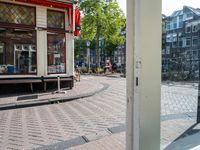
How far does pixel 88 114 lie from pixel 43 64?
453 centimetres

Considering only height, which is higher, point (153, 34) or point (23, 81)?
point (153, 34)

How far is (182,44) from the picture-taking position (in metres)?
1.71

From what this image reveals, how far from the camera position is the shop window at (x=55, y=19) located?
10.2m

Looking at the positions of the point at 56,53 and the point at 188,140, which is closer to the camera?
the point at 188,140

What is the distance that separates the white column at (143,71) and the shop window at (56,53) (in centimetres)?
915

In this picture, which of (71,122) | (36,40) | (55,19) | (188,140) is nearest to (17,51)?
(36,40)

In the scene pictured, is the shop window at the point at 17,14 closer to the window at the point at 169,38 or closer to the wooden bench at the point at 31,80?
the wooden bench at the point at 31,80

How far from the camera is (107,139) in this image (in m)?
4.08

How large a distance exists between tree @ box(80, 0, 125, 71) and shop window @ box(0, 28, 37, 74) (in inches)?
683

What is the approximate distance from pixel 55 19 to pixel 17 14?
1529mm

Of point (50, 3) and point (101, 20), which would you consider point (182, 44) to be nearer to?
point (50, 3)

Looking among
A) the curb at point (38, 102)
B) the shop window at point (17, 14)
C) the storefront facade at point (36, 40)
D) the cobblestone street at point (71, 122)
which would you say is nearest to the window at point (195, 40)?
the cobblestone street at point (71, 122)

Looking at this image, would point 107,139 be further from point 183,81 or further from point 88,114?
point 183,81

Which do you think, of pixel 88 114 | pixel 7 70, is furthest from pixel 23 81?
pixel 88 114
